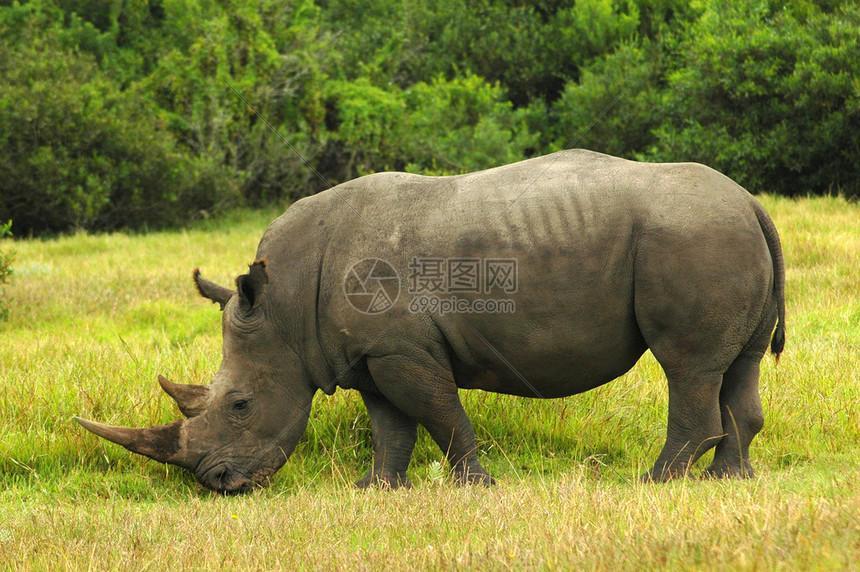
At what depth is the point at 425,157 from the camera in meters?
20.6

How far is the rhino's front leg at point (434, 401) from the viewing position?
4.68 meters

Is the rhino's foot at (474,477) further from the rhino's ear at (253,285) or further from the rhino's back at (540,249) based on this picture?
the rhino's ear at (253,285)

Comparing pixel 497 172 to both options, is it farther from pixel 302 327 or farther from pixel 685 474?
pixel 685 474

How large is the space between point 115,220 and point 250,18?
227 inches

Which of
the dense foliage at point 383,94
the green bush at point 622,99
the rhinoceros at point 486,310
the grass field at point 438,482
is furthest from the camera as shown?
the green bush at point 622,99

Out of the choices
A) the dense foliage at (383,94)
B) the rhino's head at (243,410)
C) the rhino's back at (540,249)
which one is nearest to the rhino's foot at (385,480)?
the rhino's head at (243,410)

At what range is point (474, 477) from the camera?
4809 millimetres

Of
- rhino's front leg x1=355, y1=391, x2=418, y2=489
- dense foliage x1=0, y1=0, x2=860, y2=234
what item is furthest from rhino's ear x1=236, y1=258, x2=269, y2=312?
dense foliage x1=0, y1=0, x2=860, y2=234

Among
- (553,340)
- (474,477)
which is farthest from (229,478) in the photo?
(553,340)

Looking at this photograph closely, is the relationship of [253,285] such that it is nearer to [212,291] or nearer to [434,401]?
[212,291]

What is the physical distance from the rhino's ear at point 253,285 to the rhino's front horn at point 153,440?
76 centimetres

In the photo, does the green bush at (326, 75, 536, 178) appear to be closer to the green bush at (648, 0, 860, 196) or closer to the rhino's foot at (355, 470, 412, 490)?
the green bush at (648, 0, 860, 196)

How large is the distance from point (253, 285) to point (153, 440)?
1.00 metres

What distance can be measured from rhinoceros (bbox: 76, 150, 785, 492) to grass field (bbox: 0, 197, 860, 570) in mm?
277
